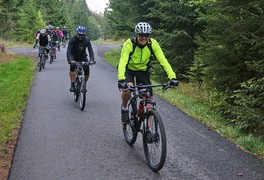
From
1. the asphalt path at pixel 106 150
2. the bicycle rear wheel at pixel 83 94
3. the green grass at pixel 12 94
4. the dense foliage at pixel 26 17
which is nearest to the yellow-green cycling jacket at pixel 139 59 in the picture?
the asphalt path at pixel 106 150

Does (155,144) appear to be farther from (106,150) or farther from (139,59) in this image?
(139,59)

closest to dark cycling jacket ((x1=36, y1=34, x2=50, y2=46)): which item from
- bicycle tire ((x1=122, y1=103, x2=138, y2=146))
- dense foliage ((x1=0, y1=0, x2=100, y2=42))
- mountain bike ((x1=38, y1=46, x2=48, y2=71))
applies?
mountain bike ((x1=38, y1=46, x2=48, y2=71))

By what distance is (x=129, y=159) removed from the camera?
20.3 ft

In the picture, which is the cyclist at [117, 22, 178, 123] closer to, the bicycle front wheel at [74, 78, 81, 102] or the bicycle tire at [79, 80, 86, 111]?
the bicycle tire at [79, 80, 86, 111]

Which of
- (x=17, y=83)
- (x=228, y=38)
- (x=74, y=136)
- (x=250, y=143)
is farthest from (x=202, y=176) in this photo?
(x=17, y=83)

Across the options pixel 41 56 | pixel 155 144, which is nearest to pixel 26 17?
pixel 41 56

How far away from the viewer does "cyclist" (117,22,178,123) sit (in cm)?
608

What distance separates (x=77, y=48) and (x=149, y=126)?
553 centimetres

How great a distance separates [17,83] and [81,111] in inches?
221

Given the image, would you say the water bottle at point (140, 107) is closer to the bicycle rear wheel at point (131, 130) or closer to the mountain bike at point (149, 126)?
the mountain bike at point (149, 126)

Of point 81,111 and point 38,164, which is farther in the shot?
point 81,111

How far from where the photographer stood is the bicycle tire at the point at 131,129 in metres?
6.71

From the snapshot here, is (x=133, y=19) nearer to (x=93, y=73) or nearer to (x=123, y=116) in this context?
(x=93, y=73)

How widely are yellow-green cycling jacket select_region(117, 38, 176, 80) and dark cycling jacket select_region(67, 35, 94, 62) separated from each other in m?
4.04
